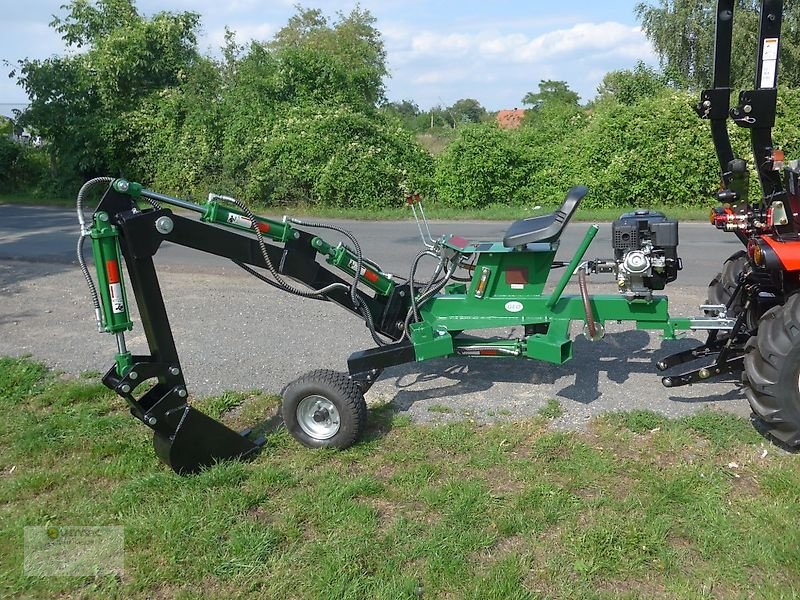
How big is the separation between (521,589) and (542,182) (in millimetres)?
15550

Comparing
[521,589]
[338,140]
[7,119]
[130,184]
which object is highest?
[7,119]

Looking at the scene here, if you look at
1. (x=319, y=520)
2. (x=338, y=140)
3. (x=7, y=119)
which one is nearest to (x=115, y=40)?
(x=338, y=140)

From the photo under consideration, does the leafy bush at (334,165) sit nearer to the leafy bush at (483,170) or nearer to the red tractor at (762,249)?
the leafy bush at (483,170)

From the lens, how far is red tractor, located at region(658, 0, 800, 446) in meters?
4.04

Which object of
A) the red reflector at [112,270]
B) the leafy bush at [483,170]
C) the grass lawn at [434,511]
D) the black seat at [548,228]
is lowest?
the grass lawn at [434,511]

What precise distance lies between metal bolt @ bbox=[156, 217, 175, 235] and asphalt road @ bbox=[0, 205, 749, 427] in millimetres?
1956

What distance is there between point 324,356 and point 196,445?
2330 millimetres

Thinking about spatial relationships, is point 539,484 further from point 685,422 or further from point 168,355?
point 168,355

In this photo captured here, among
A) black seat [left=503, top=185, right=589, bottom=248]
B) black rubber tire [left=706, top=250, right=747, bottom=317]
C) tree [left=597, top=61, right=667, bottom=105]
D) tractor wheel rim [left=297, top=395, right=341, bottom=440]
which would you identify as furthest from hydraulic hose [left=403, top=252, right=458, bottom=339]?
tree [left=597, top=61, right=667, bottom=105]

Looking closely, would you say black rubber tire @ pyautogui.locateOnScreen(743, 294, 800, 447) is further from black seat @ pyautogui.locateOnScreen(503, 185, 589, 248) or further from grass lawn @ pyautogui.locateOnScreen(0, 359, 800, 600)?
black seat @ pyautogui.locateOnScreen(503, 185, 589, 248)

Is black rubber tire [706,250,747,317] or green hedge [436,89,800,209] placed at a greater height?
green hedge [436,89,800,209]

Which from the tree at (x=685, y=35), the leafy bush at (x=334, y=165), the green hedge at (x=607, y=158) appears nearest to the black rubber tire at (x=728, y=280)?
the green hedge at (x=607, y=158)

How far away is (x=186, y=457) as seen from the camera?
4.11 m

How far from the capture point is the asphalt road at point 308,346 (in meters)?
5.19
